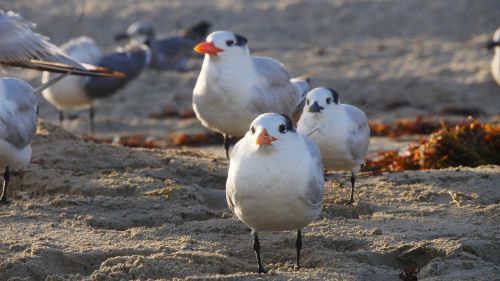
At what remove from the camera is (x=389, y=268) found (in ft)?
18.4

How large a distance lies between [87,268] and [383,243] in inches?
64.4

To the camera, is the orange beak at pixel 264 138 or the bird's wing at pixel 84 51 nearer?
the orange beak at pixel 264 138

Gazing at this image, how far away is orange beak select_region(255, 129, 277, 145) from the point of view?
5.20m

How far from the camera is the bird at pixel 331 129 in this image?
22.7 ft

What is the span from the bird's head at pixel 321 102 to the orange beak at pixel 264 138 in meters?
1.63

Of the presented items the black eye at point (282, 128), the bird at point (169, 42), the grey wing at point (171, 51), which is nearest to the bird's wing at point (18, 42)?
the black eye at point (282, 128)

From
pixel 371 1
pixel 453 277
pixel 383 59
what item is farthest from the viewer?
pixel 371 1

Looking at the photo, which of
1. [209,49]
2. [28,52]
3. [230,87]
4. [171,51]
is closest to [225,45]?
[209,49]

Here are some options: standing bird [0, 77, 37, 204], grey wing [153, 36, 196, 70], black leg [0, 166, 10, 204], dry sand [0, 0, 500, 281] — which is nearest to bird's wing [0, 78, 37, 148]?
standing bird [0, 77, 37, 204]

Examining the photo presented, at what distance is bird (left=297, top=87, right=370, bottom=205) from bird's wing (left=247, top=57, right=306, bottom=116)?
104 cm

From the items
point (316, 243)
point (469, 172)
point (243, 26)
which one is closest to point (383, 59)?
point (243, 26)

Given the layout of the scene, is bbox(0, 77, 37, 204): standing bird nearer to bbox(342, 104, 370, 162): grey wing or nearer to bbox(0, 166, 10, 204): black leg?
bbox(0, 166, 10, 204): black leg

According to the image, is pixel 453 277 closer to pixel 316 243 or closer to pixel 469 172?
pixel 316 243

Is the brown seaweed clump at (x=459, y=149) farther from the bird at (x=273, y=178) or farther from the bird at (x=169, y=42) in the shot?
the bird at (x=169, y=42)
